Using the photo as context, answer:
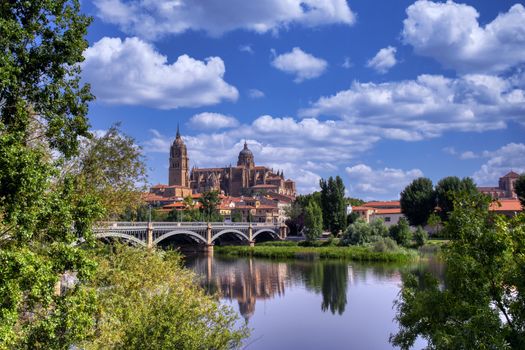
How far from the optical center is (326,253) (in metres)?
73.4

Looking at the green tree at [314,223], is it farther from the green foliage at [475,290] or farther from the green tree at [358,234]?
the green foliage at [475,290]

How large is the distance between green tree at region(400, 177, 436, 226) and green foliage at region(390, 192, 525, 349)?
8070 cm

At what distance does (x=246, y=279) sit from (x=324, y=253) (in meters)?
21.9

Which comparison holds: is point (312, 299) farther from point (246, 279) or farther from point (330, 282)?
point (246, 279)

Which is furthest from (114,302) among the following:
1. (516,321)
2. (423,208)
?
(423,208)

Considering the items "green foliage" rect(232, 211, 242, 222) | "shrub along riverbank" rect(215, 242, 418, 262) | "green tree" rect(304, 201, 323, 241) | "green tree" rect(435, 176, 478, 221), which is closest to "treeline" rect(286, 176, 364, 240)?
"green tree" rect(304, 201, 323, 241)

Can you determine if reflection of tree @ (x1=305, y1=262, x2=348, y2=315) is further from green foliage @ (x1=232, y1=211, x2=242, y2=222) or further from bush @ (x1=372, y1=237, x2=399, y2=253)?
green foliage @ (x1=232, y1=211, x2=242, y2=222)

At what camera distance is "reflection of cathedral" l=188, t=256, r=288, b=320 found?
4391 centimetres

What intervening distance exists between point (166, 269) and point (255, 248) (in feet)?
218

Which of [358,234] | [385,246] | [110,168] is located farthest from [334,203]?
[110,168]

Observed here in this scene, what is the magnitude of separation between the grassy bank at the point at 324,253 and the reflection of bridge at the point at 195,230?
143 inches

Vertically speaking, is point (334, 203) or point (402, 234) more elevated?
point (334, 203)

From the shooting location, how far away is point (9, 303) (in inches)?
372

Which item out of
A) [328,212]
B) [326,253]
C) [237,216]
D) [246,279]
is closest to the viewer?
[246,279]
